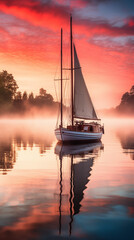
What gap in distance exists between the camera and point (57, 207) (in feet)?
30.8

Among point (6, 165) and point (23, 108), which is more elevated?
point (23, 108)

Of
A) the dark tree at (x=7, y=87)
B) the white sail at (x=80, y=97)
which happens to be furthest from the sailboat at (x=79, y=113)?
the dark tree at (x=7, y=87)

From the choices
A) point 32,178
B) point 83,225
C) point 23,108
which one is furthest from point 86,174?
point 23,108

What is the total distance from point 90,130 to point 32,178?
22339 millimetres

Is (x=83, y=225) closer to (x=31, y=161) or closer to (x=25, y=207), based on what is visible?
(x=25, y=207)

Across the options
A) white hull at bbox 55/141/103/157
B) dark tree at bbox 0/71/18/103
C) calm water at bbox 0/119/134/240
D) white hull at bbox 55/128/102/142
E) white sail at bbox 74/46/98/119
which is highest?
dark tree at bbox 0/71/18/103

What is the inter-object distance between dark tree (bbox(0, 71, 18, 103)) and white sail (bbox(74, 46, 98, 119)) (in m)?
88.6

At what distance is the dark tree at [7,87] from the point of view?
122 metres

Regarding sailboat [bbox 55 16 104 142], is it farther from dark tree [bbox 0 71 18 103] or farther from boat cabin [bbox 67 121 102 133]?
dark tree [bbox 0 71 18 103]

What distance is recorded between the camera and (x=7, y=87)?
→ 124 m

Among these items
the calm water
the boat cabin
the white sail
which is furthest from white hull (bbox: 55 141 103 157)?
the calm water

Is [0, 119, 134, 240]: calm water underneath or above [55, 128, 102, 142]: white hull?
underneath

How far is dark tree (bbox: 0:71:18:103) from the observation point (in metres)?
122

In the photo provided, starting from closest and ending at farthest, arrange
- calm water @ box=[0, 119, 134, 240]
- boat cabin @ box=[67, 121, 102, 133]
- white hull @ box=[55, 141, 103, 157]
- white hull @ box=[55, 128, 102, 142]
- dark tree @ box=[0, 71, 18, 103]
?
calm water @ box=[0, 119, 134, 240]
white hull @ box=[55, 141, 103, 157]
white hull @ box=[55, 128, 102, 142]
boat cabin @ box=[67, 121, 102, 133]
dark tree @ box=[0, 71, 18, 103]
